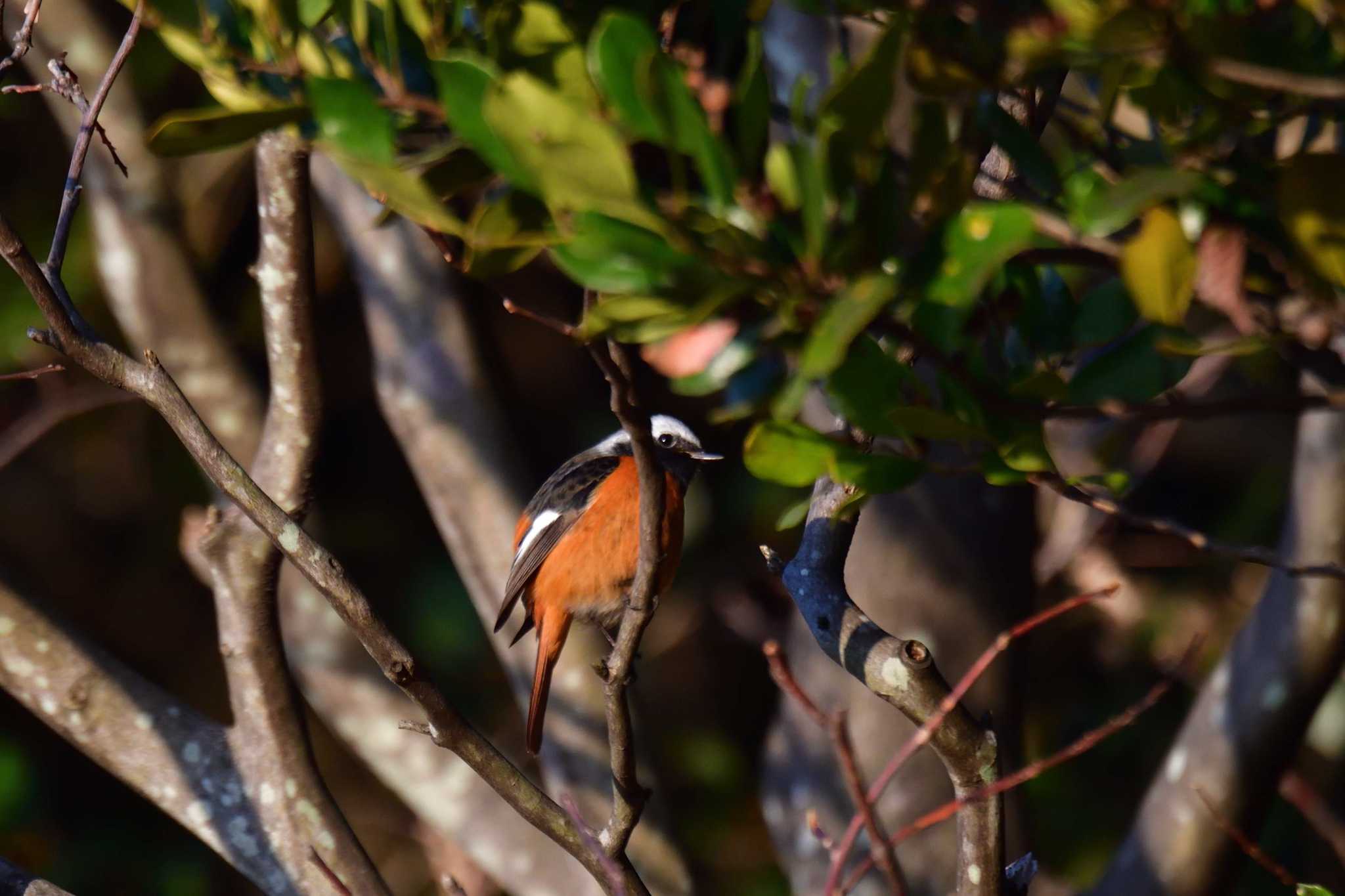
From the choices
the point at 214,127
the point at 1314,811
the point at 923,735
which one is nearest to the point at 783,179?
the point at 214,127

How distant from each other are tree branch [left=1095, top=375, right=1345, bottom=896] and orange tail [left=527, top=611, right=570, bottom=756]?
1767 millimetres

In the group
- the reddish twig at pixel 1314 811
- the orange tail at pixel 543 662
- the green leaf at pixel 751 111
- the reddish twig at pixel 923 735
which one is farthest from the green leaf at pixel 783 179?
the reddish twig at pixel 1314 811

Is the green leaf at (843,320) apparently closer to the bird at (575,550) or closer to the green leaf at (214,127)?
the green leaf at (214,127)

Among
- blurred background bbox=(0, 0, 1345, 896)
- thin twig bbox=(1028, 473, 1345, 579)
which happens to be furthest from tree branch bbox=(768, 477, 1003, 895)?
blurred background bbox=(0, 0, 1345, 896)

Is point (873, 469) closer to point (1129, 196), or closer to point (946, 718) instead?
point (1129, 196)

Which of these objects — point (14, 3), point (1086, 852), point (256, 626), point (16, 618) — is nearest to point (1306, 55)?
point (256, 626)

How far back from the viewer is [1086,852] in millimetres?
5902

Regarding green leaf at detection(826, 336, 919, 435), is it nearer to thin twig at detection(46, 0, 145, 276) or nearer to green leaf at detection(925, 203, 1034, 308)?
green leaf at detection(925, 203, 1034, 308)

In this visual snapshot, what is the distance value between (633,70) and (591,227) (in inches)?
5.6

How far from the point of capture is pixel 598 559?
4.15 m

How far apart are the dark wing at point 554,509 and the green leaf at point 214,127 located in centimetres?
275

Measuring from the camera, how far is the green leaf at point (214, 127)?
1.26 meters

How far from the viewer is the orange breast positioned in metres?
4.10

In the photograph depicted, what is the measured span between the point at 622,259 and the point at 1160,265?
1.53 ft
